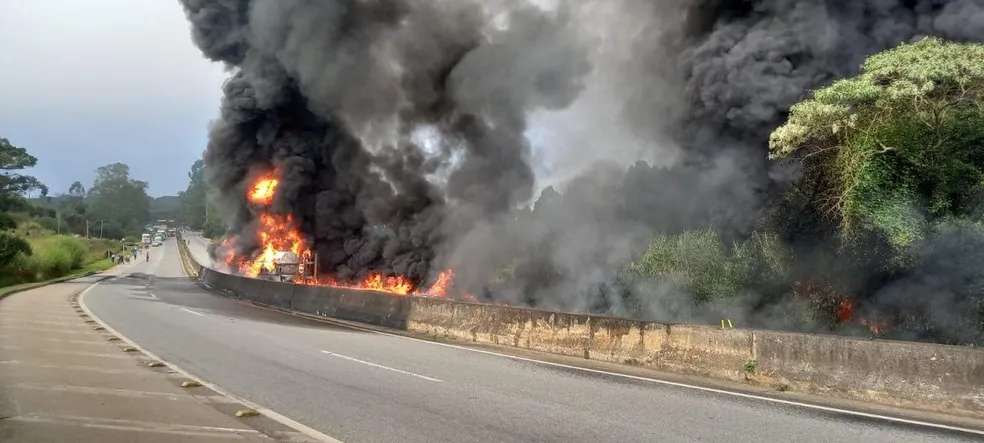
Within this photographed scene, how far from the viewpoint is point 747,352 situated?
9281mm

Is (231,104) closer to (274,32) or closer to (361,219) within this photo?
(274,32)

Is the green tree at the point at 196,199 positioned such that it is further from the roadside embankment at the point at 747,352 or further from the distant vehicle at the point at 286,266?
the roadside embankment at the point at 747,352

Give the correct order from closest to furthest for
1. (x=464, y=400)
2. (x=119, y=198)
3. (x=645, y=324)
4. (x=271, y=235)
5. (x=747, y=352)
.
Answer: (x=464, y=400), (x=747, y=352), (x=645, y=324), (x=271, y=235), (x=119, y=198)

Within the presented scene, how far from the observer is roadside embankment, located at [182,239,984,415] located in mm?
7457

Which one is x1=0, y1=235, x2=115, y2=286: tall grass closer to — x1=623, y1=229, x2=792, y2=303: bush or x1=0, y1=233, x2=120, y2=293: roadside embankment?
x1=0, y1=233, x2=120, y2=293: roadside embankment

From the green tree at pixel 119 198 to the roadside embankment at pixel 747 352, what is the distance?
130524 millimetres

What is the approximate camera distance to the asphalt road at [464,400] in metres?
6.17

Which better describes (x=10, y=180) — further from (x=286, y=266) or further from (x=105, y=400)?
(x=105, y=400)

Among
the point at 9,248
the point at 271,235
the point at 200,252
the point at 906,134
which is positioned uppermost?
the point at 906,134

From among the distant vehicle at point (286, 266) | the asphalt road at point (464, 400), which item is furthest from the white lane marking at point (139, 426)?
the distant vehicle at point (286, 266)

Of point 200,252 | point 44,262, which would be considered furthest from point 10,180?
point 44,262

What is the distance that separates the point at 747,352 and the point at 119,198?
5908 inches

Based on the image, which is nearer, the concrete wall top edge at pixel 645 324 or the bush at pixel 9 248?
the concrete wall top edge at pixel 645 324

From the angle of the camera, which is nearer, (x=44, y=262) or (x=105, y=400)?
(x=105, y=400)
